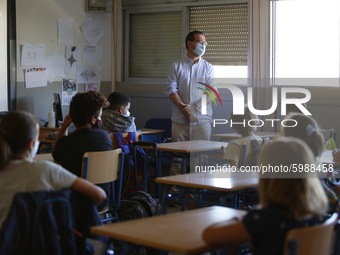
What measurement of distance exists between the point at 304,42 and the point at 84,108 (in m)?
3.49

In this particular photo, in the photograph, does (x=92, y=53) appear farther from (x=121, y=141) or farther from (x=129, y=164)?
(x=129, y=164)

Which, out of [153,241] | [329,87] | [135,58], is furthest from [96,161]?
[135,58]

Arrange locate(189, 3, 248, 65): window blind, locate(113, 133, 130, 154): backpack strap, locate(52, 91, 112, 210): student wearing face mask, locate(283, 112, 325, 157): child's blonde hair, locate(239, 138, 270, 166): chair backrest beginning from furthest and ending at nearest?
locate(189, 3, 248, 65): window blind < locate(113, 133, 130, 154): backpack strap < locate(239, 138, 270, 166): chair backrest < locate(52, 91, 112, 210): student wearing face mask < locate(283, 112, 325, 157): child's blonde hair

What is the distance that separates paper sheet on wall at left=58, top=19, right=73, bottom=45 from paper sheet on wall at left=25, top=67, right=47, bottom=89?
515 millimetres

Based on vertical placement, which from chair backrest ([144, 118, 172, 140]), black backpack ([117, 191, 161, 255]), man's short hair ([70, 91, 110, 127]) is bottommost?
black backpack ([117, 191, 161, 255])

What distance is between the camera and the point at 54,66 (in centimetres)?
550

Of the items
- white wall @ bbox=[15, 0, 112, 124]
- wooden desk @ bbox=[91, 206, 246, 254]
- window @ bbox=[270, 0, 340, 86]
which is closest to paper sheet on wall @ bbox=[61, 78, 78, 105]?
white wall @ bbox=[15, 0, 112, 124]

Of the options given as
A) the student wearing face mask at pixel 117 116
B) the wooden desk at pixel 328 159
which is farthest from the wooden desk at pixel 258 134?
the student wearing face mask at pixel 117 116

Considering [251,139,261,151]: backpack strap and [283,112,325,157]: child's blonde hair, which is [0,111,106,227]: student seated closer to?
[283,112,325,157]: child's blonde hair

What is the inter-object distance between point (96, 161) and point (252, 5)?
3848 millimetres

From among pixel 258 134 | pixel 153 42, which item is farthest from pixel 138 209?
pixel 153 42

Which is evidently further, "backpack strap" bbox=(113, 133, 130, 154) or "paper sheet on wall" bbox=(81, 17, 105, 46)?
"paper sheet on wall" bbox=(81, 17, 105, 46)

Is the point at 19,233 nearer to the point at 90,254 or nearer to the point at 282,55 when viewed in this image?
the point at 90,254

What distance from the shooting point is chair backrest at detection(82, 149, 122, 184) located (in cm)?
254
